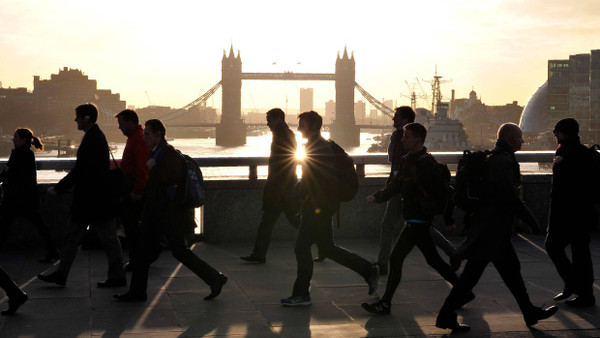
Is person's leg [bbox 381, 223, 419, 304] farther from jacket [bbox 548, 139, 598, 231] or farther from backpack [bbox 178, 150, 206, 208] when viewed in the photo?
backpack [bbox 178, 150, 206, 208]

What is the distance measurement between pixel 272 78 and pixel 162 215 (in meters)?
148

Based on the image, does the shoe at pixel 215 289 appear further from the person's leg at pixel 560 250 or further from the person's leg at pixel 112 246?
the person's leg at pixel 560 250

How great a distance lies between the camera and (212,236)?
9516 millimetres

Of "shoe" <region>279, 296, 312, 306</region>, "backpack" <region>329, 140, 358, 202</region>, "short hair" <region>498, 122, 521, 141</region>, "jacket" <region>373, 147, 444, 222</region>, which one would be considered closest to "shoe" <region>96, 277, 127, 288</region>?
"shoe" <region>279, 296, 312, 306</region>

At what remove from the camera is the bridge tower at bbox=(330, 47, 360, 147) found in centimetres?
14062

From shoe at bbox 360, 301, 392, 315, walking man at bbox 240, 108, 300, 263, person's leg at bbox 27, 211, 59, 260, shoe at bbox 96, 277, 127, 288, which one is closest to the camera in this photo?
shoe at bbox 360, 301, 392, 315

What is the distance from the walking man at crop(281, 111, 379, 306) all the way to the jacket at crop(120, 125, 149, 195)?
5.63 ft

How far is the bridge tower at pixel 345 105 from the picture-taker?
140625 mm

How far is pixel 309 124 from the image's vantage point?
636cm

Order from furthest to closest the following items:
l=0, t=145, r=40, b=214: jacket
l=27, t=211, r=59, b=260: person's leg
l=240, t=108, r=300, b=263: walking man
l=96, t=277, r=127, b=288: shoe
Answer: l=27, t=211, r=59, b=260: person's leg
l=0, t=145, r=40, b=214: jacket
l=240, t=108, r=300, b=263: walking man
l=96, t=277, r=127, b=288: shoe

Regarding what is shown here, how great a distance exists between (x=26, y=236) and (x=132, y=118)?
2.29 meters

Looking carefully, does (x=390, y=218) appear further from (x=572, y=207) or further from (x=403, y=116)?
(x=572, y=207)

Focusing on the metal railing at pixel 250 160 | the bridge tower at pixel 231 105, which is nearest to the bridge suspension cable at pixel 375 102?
the bridge tower at pixel 231 105

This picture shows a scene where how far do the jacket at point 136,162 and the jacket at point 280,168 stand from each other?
1063 mm
